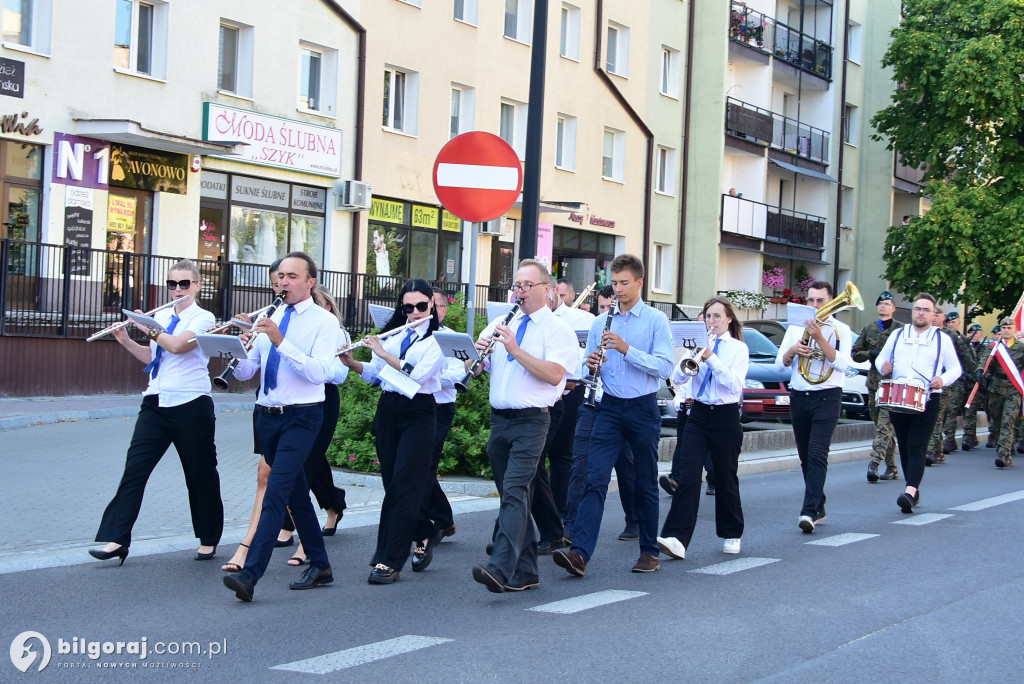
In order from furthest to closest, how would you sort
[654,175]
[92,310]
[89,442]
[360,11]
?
[654,175], [360,11], [92,310], [89,442]

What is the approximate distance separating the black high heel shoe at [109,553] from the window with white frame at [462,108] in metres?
23.2

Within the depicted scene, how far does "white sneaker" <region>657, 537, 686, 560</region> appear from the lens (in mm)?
9070

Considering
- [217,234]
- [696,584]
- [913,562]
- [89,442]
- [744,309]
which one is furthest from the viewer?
[744,309]

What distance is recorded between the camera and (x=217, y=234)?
2500 cm

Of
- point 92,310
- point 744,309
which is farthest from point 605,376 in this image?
point 744,309

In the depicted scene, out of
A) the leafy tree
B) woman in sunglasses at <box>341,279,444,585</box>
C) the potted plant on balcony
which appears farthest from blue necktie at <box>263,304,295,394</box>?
the potted plant on balcony

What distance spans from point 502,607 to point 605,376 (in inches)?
77.1

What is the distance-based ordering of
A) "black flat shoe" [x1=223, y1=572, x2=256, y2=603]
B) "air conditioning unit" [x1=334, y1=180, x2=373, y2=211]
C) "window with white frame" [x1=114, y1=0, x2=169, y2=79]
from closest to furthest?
"black flat shoe" [x1=223, y1=572, x2=256, y2=603]
"window with white frame" [x1=114, y1=0, x2=169, y2=79]
"air conditioning unit" [x1=334, y1=180, x2=373, y2=211]

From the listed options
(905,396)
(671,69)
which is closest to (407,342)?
(905,396)

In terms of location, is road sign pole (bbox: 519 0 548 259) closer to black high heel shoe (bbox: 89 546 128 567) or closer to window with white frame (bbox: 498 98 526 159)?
black high heel shoe (bbox: 89 546 128 567)

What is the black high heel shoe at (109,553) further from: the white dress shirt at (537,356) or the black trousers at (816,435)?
the black trousers at (816,435)

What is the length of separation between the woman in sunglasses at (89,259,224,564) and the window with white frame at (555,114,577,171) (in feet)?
85.9

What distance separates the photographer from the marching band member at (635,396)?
28.1 ft

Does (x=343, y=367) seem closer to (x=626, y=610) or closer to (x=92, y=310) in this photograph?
(x=626, y=610)
